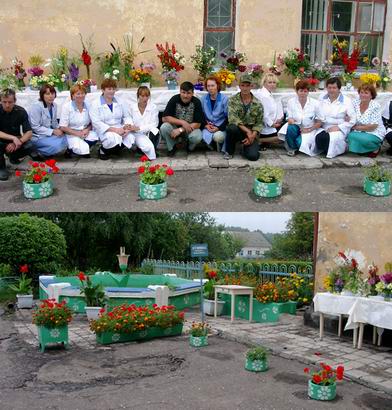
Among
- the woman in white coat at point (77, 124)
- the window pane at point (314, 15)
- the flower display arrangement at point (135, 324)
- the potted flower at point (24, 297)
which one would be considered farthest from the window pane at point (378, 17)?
the potted flower at point (24, 297)

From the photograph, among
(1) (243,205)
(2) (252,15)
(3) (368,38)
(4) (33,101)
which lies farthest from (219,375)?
(3) (368,38)

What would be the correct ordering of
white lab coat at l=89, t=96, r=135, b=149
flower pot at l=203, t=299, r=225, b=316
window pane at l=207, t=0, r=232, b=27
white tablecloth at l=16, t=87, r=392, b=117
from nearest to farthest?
1. white lab coat at l=89, t=96, r=135, b=149
2. white tablecloth at l=16, t=87, r=392, b=117
3. window pane at l=207, t=0, r=232, b=27
4. flower pot at l=203, t=299, r=225, b=316

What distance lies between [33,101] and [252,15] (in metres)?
4.19

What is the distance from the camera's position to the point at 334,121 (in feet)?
30.1

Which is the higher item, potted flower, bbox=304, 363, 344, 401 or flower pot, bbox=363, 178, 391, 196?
flower pot, bbox=363, 178, 391, 196

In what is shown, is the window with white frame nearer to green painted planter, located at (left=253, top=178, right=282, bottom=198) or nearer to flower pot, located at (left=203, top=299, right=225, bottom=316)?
green painted planter, located at (left=253, top=178, right=282, bottom=198)

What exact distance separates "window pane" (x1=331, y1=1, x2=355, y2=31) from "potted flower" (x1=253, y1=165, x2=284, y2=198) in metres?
4.78

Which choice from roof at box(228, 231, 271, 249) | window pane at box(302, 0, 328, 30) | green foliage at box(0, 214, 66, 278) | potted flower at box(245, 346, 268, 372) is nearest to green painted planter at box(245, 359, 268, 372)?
potted flower at box(245, 346, 268, 372)

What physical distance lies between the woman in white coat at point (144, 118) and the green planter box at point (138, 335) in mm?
2963

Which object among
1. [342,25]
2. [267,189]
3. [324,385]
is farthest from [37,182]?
[342,25]

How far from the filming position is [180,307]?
43.5 feet

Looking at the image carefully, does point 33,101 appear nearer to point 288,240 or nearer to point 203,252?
point 203,252

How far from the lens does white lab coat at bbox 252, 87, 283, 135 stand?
9.48 metres

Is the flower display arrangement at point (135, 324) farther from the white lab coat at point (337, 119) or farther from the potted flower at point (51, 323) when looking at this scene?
the white lab coat at point (337, 119)
